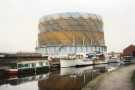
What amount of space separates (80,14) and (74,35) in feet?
34.2

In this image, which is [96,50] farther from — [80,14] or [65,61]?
[65,61]

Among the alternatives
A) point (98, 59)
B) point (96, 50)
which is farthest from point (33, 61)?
point (96, 50)

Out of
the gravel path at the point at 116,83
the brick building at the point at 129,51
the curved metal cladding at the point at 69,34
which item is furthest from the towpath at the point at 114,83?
the curved metal cladding at the point at 69,34

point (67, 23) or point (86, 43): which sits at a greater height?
point (67, 23)

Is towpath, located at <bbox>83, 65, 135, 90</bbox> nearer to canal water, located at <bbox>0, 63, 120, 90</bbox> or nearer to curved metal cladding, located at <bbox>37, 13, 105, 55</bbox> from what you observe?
canal water, located at <bbox>0, 63, 120, 90</bbox>

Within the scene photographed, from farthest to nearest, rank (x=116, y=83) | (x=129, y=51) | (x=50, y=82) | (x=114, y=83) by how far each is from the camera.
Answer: (x=129, y=51), (x=50, y=82), (x=114, y=83), (x=116, y=83)

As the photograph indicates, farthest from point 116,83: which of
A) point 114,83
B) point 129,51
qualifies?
point 129,51

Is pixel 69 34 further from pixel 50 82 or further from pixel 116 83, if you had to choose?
pixel 116 83

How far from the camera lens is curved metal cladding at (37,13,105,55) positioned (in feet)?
479

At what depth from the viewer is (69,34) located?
485 ft

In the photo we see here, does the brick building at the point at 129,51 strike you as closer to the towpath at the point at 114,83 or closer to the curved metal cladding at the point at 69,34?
the curved metal cladding at the point at 69,34

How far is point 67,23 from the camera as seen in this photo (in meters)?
150

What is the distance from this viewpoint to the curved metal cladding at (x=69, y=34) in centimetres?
14588

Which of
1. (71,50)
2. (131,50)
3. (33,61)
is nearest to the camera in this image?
(33,61)
